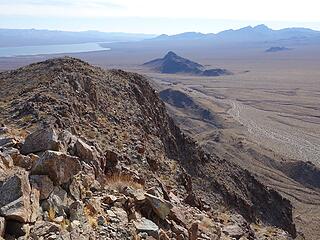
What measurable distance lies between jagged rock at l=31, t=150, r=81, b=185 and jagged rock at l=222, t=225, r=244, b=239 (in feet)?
31.5

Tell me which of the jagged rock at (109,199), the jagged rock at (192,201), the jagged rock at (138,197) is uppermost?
the jagged rock at (109,199)

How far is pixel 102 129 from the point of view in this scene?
2123 centimetres

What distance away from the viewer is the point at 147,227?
36.6ft

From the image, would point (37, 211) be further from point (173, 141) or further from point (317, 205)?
point (317, 205)

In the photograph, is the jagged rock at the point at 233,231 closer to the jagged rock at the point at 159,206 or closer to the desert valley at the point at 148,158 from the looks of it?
the desert valley at the point at 148,158

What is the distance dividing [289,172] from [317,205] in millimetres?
10122

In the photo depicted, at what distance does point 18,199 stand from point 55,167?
67.3 inches

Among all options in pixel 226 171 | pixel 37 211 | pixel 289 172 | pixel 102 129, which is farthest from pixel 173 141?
pixel 289 172

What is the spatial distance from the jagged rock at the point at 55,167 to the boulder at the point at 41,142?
0.98 metres

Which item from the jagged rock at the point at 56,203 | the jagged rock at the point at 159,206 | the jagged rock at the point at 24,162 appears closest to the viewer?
the jagged rock at the point at 56,203

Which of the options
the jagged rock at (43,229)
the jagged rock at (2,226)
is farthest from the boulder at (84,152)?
the jagged rock at (2,226)

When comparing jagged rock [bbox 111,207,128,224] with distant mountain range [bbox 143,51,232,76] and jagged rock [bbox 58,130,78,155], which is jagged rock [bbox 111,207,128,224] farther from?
distant mountain range [bbox 143,51,232,76]

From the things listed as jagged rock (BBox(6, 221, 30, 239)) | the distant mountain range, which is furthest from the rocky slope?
the distant mountain range

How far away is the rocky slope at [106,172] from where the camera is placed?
9367mm
